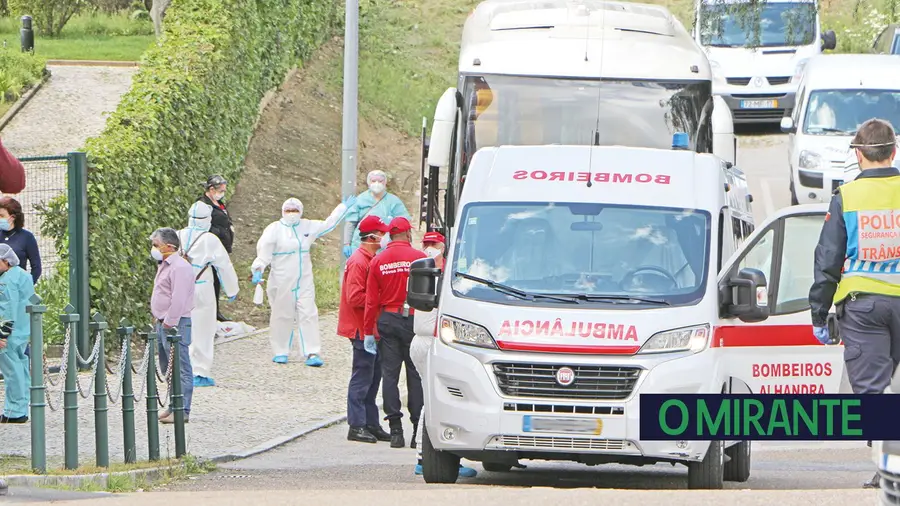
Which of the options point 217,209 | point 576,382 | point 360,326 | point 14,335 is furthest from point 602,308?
point 217,209

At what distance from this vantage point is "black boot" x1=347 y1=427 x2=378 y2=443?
13375 mm

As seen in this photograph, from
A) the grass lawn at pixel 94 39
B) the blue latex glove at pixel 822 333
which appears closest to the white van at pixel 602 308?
the blue latex glove at pixel 822 333

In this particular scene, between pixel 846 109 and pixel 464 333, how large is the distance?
555 inches

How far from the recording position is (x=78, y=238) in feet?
51.6

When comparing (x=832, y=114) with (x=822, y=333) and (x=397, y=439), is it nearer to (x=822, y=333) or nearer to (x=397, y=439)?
(x=397, y=439)

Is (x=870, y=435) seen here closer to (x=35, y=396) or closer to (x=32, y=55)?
(x=35, y=396)

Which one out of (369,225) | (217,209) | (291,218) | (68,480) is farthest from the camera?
(217,209)

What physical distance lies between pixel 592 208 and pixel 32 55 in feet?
77.6

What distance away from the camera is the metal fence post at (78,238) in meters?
15.7

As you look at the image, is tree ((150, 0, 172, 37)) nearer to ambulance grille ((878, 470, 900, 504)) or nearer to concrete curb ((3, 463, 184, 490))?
concrete curb ((3, 463, 184, 490))

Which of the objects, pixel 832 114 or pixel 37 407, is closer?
pixel 37 407

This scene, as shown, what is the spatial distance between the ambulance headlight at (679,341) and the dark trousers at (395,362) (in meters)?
3.44

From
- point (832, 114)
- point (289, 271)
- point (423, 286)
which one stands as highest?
point (832, 114)

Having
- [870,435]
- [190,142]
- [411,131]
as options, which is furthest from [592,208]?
[411,131]
